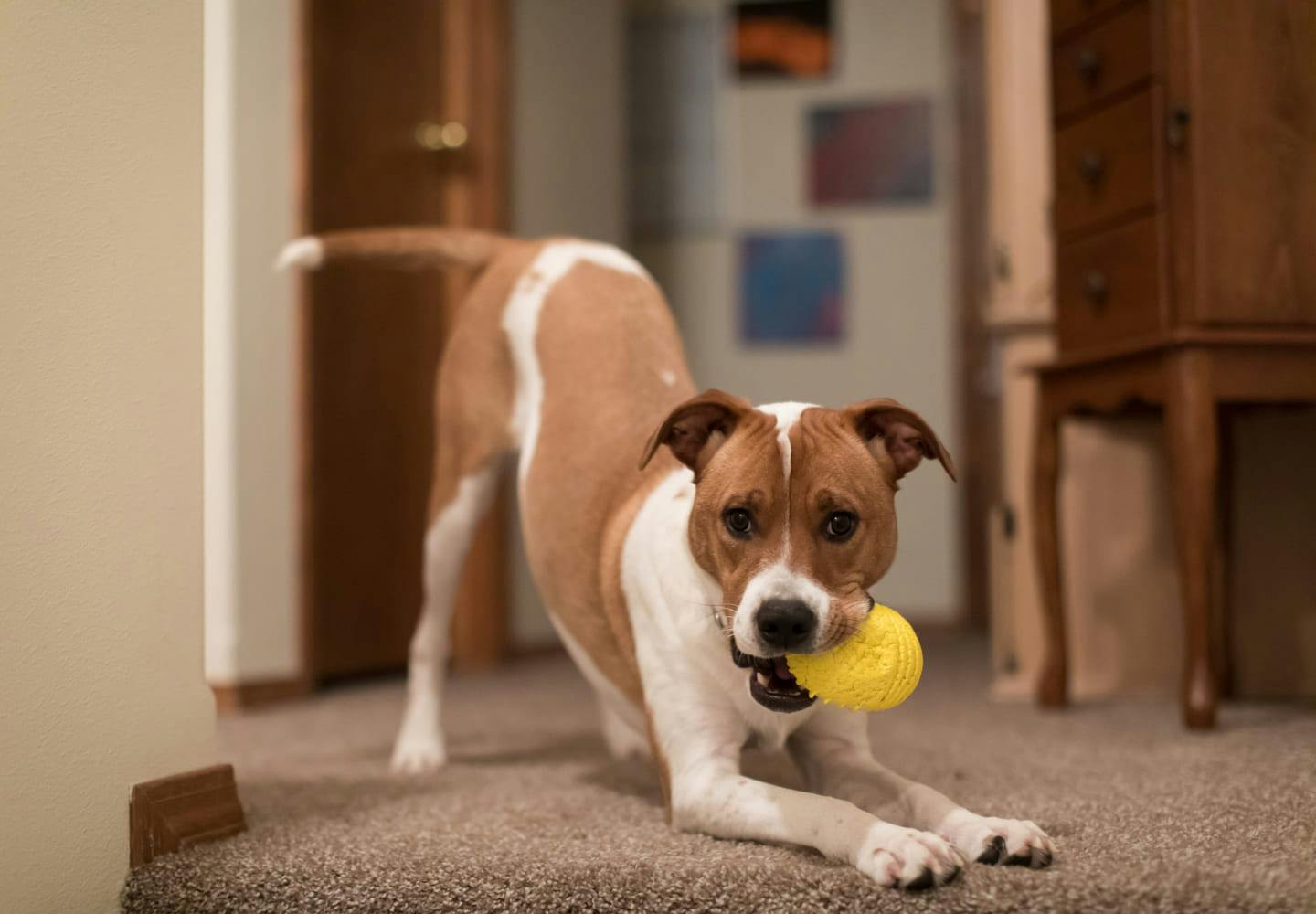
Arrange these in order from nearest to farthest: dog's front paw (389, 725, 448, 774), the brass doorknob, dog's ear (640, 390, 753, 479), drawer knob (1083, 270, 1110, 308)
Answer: dog's ear (640, 390, 753, 479) < dog's front paw (389, 725, 448, 774) < drawer knob (1083, 270, 1110, 308) < the brass doorknob

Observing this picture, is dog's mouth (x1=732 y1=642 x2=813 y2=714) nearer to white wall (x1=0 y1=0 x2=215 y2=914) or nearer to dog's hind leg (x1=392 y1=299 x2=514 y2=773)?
white wall (x1=0 y1=0 x2=215 y2=914)

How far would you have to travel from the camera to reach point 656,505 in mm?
2025

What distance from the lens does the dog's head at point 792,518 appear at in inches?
63.2

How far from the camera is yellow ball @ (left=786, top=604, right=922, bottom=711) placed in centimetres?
160

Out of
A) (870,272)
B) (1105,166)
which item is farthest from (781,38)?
(1105,166)

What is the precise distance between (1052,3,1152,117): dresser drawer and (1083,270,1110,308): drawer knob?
0.40 meters

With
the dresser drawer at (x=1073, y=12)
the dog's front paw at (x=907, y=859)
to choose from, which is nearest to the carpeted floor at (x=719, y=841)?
the dog's front paw at (x=907, y=859)

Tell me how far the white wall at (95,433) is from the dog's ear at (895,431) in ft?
3.30

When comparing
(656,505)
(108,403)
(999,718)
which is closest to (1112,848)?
(656,505)

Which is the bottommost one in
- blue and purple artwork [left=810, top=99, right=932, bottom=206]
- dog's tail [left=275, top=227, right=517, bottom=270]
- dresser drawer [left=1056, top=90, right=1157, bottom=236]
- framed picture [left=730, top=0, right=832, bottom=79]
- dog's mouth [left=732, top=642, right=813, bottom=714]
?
dog's mouth [left=732, top=642, right=813, bottom=714]

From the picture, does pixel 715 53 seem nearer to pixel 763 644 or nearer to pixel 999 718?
pixel 999 718

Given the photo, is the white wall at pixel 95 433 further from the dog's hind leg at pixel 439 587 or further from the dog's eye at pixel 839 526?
the dog's eye at pixel 839 526

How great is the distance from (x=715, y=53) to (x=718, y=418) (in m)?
4.61

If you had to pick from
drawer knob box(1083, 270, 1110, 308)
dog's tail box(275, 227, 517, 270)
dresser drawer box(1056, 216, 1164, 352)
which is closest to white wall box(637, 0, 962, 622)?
dresser drawer box(1056, 216, 1164, 352)
